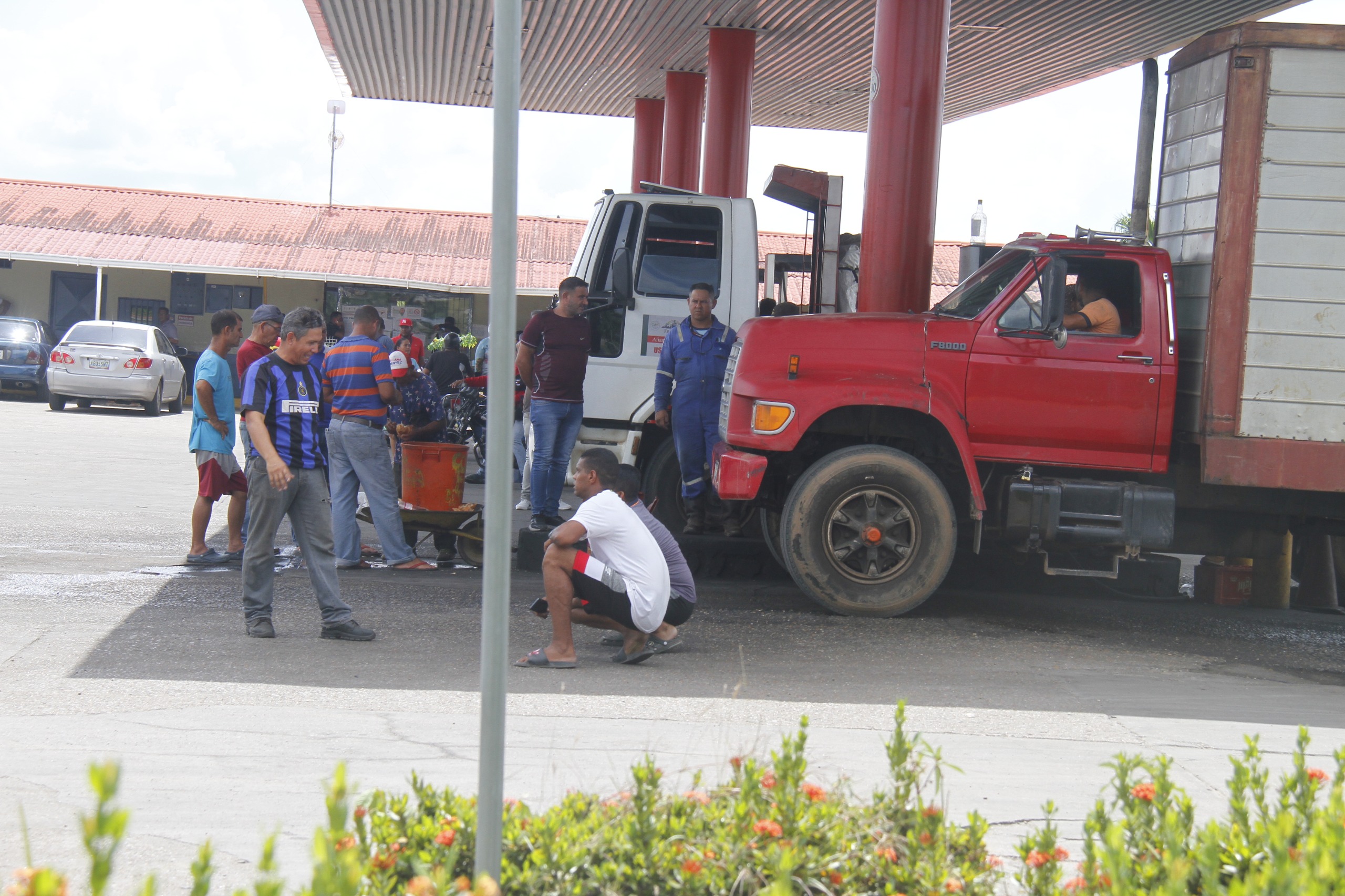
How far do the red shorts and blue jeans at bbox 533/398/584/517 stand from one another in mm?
2164

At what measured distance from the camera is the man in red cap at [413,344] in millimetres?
15156

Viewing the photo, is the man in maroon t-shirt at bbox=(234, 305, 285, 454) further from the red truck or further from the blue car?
the blue car

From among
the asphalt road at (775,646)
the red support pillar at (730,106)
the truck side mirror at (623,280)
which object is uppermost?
the red support pillar at (730,106)

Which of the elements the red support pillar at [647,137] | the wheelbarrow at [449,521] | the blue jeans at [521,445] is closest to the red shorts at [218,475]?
the wheelbarrow at [449,521]

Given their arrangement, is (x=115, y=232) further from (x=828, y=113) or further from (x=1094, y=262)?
(x=1094, y=262)

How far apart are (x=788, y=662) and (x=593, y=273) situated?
13.2ft

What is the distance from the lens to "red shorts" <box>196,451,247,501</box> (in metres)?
8.67

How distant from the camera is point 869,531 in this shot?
762 cm

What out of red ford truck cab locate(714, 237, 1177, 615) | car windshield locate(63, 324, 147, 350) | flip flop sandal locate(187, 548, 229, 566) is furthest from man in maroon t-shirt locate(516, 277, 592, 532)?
car windshield locate(63, 324, 147, 350)

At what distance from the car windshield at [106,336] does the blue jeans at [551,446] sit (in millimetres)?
15626

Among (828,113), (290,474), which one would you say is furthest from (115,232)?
(290,474)

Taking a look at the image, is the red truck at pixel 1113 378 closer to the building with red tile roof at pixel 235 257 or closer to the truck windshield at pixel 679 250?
the truck windshield at pixel 679 250

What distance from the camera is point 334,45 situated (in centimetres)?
1733

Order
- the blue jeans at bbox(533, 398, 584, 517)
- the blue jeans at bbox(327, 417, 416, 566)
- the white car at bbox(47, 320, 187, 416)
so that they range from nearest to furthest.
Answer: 1. the blue jeans at bbox(327, 417, 416, 566)
2. the blue jeans at bbox(533, 398, 584, 517)
3. the white car at bbox(47, 320, 187, 416)
